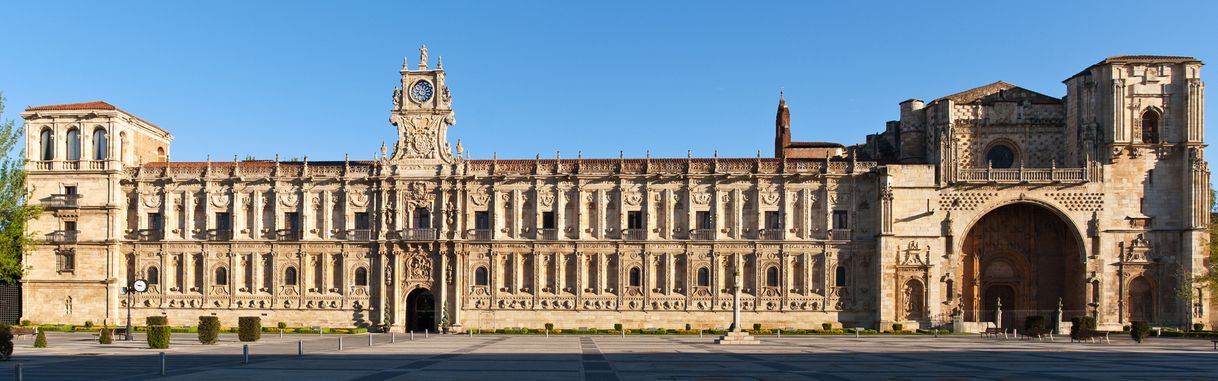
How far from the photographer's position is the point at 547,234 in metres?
69.3

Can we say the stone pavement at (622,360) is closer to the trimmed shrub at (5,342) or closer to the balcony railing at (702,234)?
the trimmed shrub at (5,342)

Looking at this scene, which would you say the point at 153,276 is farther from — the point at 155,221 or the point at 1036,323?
the point at 1036,323

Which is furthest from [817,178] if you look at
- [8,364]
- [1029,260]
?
[8,364]

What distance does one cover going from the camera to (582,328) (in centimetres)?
6825

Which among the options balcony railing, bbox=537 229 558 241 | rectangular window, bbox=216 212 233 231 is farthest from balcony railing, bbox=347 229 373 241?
balcony railing, bbox=537 229 558 241

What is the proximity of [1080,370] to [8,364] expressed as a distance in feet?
117

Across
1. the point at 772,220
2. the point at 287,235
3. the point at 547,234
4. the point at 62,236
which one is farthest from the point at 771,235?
the point at 62,236

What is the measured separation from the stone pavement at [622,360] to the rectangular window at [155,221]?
54.7 feet

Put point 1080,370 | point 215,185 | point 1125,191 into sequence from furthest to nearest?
point 215,185 < point 1125,191 < point 1080,370

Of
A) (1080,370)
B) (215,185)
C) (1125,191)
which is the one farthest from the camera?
(215,185)

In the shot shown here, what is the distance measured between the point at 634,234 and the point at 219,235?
27.0 m

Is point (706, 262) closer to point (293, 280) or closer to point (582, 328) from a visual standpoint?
point (582, 328)

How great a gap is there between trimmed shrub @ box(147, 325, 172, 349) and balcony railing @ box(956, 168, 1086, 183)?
151 ft

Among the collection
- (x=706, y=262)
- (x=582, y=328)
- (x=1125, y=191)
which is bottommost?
(x=582, y=328)
